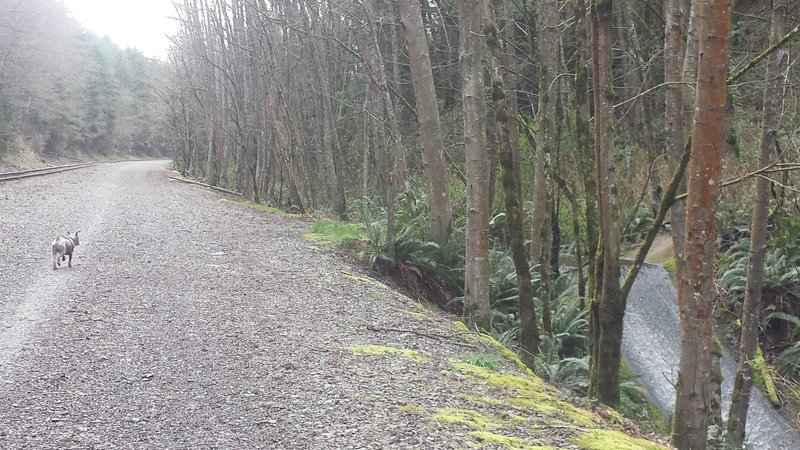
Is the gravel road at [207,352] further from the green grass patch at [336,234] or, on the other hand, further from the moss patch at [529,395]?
the green grass patch at [336,234]

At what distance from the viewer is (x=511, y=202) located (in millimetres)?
8383

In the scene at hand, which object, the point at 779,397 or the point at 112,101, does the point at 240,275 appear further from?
the point at 112,101

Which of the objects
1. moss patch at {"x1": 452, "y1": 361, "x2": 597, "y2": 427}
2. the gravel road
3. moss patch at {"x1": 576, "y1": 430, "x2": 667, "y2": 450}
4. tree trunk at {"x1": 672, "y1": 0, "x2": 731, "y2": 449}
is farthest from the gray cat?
tree trunk at {"x1": 672, "y1": 0, "x2": 731, "y2": 449}

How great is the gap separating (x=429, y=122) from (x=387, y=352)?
6.37 m

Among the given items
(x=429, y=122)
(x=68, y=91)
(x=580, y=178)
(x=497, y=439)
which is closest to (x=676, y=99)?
(x=497, y=439)

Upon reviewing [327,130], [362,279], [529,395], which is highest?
[327,130]

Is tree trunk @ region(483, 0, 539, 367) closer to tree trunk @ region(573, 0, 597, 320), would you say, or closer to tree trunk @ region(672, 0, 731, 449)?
tree trunk @ region(573, 0, 597, 320)

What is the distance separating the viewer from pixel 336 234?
14.4m

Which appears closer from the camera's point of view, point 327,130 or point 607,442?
point 607,442

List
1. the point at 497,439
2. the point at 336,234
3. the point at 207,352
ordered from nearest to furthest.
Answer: the point at 497,439
the point at 207,352
the point at 336,234

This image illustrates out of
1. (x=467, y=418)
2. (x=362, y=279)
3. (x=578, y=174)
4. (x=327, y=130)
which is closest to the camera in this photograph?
(x=467, y=418)

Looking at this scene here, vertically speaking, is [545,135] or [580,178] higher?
[545,135]

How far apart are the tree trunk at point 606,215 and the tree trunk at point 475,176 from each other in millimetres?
2208

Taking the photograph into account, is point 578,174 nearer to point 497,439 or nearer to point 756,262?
point 756,262
